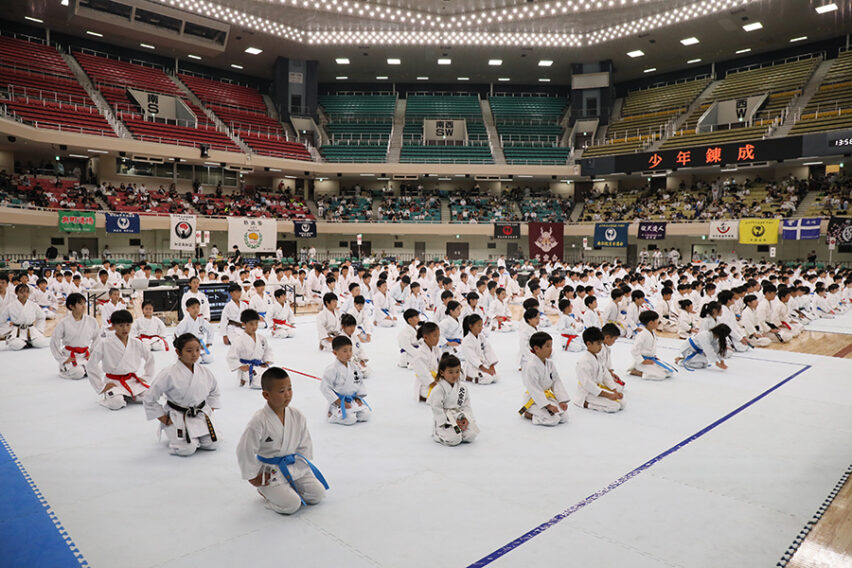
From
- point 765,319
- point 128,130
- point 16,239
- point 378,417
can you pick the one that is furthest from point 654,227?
point 16,239

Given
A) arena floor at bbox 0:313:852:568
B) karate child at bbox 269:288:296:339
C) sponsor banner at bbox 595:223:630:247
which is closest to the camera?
arena floor at bbox 0:313:852:568

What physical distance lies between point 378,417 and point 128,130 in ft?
89.8

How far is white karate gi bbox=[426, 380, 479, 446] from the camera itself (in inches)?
181

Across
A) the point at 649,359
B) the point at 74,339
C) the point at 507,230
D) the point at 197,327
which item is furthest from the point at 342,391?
the point at 507,230

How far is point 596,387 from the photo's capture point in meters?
5.53

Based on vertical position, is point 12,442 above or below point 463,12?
below

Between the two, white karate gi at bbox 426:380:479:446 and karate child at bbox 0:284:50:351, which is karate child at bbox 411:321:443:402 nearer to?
white karate gi at bbox 426:380:479:446

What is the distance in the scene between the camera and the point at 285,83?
33531 millimetres

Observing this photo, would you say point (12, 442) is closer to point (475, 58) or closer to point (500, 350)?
point (500, 350)

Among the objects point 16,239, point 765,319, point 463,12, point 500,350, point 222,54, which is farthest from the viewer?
point 222,54

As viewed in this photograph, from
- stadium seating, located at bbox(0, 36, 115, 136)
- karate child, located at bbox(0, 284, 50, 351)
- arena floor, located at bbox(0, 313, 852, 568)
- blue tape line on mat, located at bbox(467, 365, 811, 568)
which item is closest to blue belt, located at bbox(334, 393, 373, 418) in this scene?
arena floor, located at bbox(0, 313, 852, 568)

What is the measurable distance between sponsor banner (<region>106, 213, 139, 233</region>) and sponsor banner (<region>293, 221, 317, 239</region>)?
8248 millimetres

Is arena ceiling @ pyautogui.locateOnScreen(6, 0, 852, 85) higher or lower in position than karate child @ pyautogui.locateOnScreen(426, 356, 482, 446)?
higher

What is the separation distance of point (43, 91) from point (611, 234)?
30.3 m
